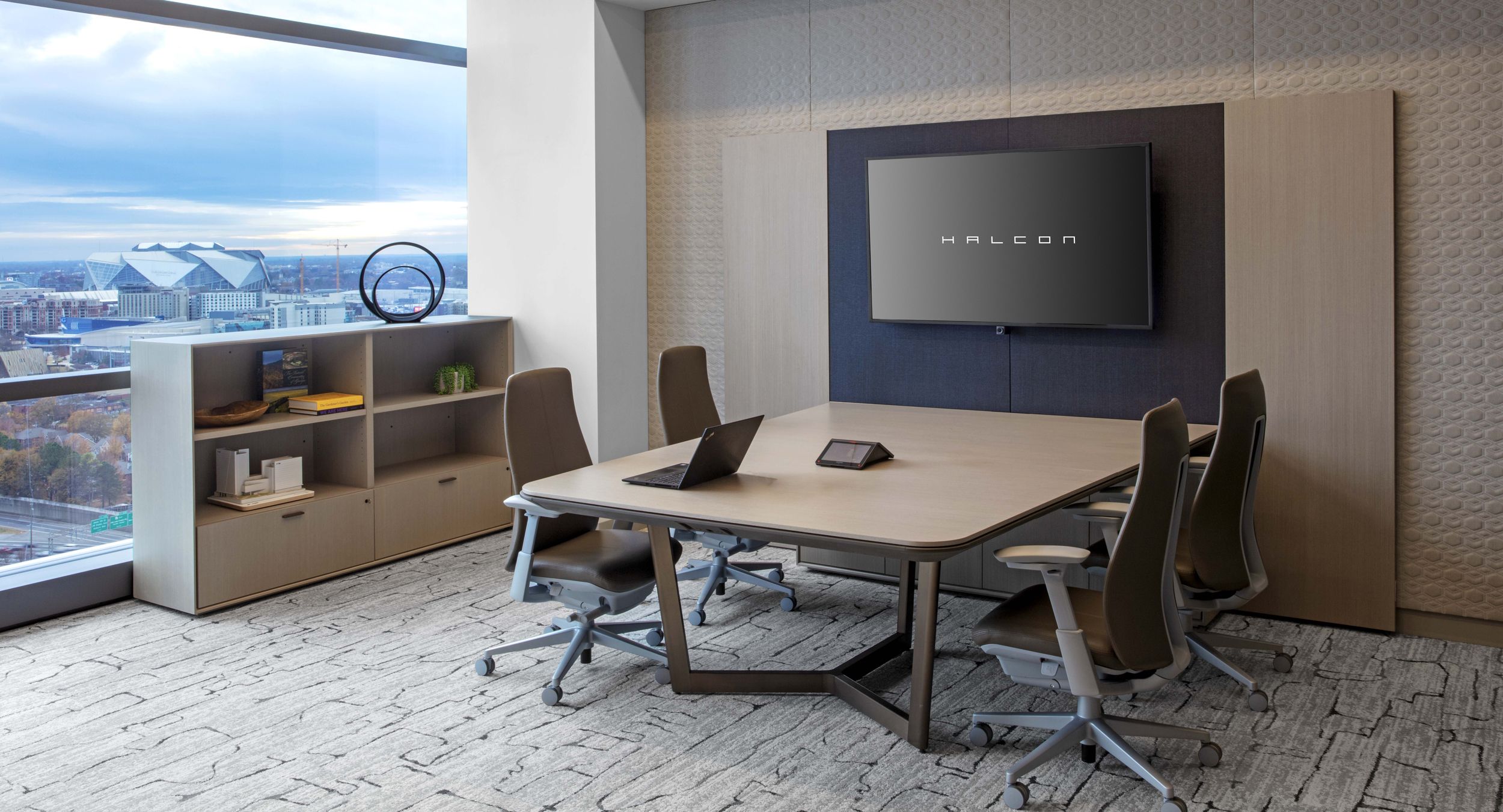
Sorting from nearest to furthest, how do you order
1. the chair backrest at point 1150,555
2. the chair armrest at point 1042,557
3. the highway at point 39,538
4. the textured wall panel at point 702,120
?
the chair backrest at point 1150,555 < the chair armrest at point 1042,557 < the highway at point 39,538 < the textured wall panel at point 702,120

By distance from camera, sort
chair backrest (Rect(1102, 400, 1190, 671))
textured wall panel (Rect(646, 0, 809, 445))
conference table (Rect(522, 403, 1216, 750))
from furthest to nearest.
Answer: textured wall panel (Rect(646, 0, 809, 445)), conference table (Rect(522, 403, 1216, 750)), chair backrest (Rect(1102, 400, 1190, 671))

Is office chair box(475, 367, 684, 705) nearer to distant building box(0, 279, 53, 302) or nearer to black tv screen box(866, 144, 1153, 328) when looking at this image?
black tv screen box(866, 144, 1153, 328)

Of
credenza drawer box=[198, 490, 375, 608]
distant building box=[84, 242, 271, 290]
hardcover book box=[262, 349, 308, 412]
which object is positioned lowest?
credenza drawer box=[198, 490, 375, 608]

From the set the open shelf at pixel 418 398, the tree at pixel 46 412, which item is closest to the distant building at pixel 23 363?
the tree at pixel 46 412

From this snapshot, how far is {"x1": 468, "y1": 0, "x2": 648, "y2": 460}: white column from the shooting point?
6559 millimetres

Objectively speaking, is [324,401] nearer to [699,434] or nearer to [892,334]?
[699,434]

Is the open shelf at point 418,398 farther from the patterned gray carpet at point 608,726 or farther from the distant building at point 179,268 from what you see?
the patterned gray carpet at point 608,726

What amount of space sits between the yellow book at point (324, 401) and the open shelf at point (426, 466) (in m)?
0.47

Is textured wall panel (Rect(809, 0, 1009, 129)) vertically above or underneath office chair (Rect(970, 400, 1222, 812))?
above

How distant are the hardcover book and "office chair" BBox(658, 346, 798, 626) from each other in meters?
1.90

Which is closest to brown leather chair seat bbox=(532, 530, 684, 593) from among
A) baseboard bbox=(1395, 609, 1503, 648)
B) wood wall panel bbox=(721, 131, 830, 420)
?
wood wall panel bbox=(721, 131, 830, 420)

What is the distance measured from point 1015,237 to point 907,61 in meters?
1.13

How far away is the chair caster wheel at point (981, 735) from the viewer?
12.3ft

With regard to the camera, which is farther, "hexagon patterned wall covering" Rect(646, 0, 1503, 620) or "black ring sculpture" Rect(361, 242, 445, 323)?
"black ring sculpture" Rect(361, 242, 445, 323)
